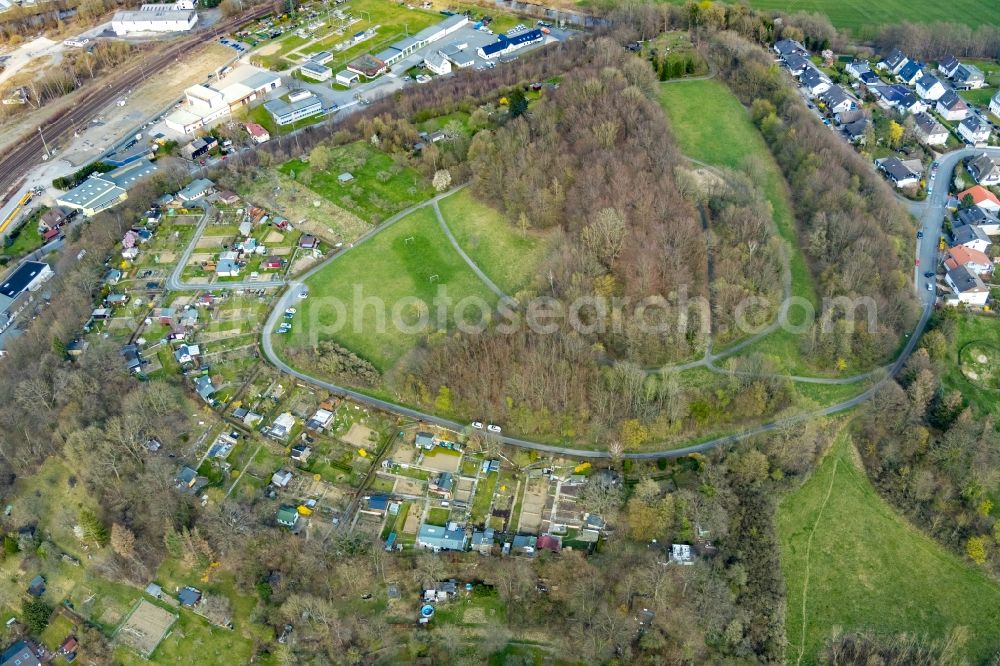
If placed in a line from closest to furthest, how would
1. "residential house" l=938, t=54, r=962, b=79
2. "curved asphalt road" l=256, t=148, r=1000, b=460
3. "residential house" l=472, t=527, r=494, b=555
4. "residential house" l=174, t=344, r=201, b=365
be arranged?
"residential house" l=472, t=527, r=494, b=555, "curved asphalt road" l=256, t=148, r=1000, b=460, "residential house" l=174, t=344, r=201, b=365, "residential house" l=938, t=54, r=962, b=79

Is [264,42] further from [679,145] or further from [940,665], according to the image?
[940,665]

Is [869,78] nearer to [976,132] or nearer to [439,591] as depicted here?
[976,132]

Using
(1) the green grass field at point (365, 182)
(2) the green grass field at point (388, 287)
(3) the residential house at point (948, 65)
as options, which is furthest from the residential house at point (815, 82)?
(2) the green grass field at point (388, 287)

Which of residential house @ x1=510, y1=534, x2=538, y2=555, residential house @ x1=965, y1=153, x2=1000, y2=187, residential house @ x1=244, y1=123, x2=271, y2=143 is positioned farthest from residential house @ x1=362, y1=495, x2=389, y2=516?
residential house @ x1=965, y1=153, x2=1000, y2=187

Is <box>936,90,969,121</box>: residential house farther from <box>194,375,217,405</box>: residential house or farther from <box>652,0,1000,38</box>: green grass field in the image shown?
<box>194,375,217,405</box>: residential house

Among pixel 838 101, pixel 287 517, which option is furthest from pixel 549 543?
pixel 838 101

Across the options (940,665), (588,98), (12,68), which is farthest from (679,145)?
(12,68)
